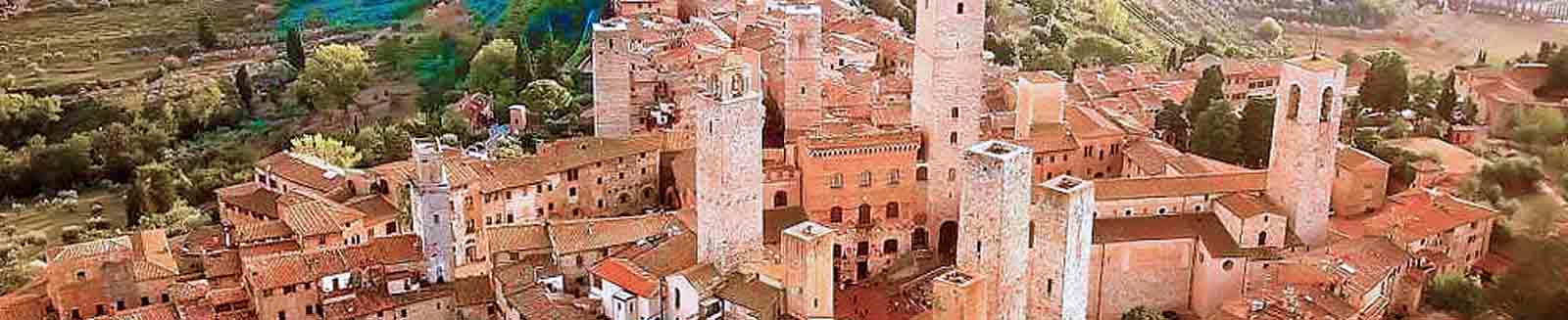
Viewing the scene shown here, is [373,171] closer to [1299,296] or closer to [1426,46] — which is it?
[1299,296]

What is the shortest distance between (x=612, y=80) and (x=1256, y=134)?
286 inches

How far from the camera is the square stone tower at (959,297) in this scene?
10.3 metres

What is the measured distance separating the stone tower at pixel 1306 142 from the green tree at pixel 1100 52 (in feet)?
34.6

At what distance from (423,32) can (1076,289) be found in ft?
71.2

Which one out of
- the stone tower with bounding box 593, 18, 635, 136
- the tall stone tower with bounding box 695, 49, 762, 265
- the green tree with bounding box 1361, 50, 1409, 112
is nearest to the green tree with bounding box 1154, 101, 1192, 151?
the green tree with bounding box 1361, 50, 1409, 112

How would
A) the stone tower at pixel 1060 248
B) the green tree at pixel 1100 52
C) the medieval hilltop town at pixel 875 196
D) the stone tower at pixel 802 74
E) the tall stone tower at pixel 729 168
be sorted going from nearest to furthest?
the stone tower at pixel 1060 248 → the medieval hilltop town at pixel 875 196 → the tall stone tower at pixel 729 168 → the stone tower at pixel 802 74 → the green tree at pixel 1100 52

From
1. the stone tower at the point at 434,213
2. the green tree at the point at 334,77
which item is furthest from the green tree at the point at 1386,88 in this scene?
the green tree at the point at 334,77

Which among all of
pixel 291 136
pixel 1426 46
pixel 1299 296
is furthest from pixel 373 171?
pixel 1426 46

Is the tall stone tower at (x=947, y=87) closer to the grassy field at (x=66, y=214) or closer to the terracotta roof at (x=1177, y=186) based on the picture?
the terracotta roof at (x=1177, y=186)

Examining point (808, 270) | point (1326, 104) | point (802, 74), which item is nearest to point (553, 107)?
point (802, 74)

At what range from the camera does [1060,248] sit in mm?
10344

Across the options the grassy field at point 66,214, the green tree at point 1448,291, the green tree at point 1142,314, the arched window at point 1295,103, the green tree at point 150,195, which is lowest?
the grassy field at point 66,214

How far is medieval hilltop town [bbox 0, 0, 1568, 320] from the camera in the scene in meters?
10.9

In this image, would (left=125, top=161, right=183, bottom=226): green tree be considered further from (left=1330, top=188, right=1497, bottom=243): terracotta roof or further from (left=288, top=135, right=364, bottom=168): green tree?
(left=1330, top=188, right=1497, bottom=243): terracotta roof
